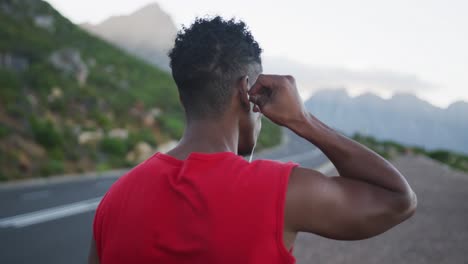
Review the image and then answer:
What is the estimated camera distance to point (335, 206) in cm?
150

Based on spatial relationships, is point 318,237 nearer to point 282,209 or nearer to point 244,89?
point 244,89

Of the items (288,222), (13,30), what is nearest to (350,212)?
(288,222)

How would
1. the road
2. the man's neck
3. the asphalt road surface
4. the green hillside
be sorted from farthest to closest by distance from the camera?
the green hillside, the road, the asphalt road surface, the man's neck

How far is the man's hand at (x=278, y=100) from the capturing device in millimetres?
1681

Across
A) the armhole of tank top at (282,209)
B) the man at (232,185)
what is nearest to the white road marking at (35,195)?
the man at (232,185)

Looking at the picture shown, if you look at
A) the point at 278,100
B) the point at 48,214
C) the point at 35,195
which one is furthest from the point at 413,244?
the point at 35,195

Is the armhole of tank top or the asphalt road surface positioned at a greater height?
the armhole of tank top

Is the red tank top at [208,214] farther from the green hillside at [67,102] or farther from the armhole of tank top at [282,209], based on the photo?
the green hillside at [67,102]

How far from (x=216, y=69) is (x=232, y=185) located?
1.58 feet

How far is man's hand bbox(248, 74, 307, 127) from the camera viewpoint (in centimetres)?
168

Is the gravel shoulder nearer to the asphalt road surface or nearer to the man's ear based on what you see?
the asphalt road surface

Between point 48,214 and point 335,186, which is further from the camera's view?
point 48,214

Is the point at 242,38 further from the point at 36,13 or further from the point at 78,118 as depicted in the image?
the point at 36,13

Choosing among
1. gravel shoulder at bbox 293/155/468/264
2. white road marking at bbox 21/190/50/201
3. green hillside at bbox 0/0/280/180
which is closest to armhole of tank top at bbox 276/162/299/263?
gravel shoulder at bbox 293/155/468/264
